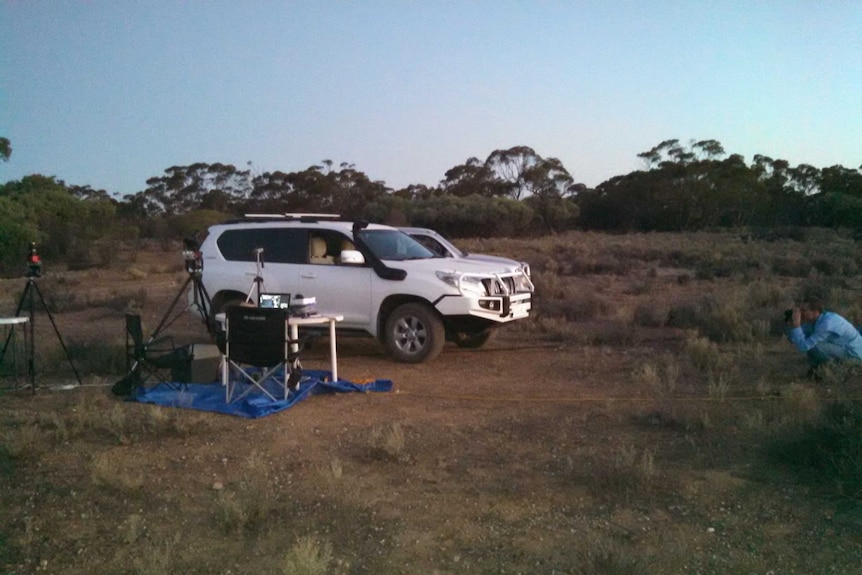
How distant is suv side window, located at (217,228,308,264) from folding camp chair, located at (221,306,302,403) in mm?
2941

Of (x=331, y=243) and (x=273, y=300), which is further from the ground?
(x=331, y=243)

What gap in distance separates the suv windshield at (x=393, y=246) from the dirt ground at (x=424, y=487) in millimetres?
2514

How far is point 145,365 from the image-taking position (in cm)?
914

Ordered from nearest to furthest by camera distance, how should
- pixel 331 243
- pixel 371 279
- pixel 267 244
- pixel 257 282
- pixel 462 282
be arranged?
1. pixel 257 282
2. pixel 462 282
3. pixel 371 279
4. pixel 331 243
5. pixel 267 244

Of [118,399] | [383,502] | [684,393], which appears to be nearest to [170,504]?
[383,502]

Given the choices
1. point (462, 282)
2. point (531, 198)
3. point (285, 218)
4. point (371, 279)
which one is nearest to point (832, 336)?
point (462, 282)

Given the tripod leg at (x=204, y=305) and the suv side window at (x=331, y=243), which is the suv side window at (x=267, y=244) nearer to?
the suv side window at (x=331, y=243)

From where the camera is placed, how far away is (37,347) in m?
12.0

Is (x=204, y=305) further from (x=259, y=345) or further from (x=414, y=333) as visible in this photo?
(x=414, y=333)

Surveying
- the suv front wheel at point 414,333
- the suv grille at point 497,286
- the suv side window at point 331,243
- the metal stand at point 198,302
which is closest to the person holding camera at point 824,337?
the suv grille at point 497,286

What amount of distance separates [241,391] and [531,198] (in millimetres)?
53928

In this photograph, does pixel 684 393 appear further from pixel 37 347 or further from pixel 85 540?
pixel 37 347

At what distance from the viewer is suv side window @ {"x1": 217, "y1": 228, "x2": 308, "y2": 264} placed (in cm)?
1124

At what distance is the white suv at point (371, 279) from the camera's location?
34.1 ft
